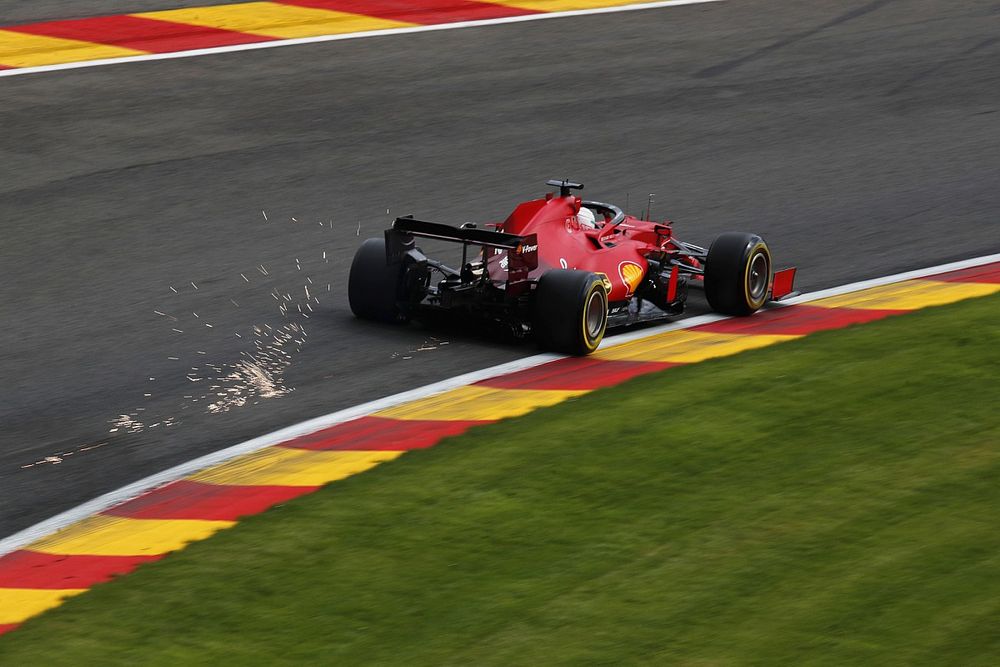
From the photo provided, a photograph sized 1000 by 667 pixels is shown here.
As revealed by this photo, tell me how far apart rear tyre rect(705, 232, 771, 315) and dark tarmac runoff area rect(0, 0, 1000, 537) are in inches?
39.6

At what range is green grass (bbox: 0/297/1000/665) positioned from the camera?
17.9 ft

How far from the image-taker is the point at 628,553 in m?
6.13

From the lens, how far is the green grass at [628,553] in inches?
215

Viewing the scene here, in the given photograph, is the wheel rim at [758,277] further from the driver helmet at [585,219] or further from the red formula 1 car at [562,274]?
the driver helmet at [585,219]

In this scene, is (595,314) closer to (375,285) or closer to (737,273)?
(737,273)

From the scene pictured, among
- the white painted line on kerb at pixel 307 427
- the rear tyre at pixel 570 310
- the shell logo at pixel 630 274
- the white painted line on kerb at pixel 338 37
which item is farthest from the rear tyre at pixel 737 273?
the white painted line on kerb at pixel 338 37

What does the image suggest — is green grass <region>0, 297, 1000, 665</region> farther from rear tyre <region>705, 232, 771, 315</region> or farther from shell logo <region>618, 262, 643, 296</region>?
rear tyre <region>705, 232, 771, 315</region>

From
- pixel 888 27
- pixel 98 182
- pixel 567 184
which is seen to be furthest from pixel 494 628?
pixel 888 27

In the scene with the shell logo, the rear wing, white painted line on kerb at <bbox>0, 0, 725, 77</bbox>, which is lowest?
the shell logo

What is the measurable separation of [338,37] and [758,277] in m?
9.17

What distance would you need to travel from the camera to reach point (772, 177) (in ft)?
44.4

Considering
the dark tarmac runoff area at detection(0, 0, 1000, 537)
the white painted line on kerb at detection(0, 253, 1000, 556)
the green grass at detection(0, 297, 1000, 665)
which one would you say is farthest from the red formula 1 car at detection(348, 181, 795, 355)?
the green grass at detection(0, 297, 1000, 665)

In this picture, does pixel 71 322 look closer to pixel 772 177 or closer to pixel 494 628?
pixel 494 628

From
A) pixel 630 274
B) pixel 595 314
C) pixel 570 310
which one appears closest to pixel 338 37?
pixel 630 274
